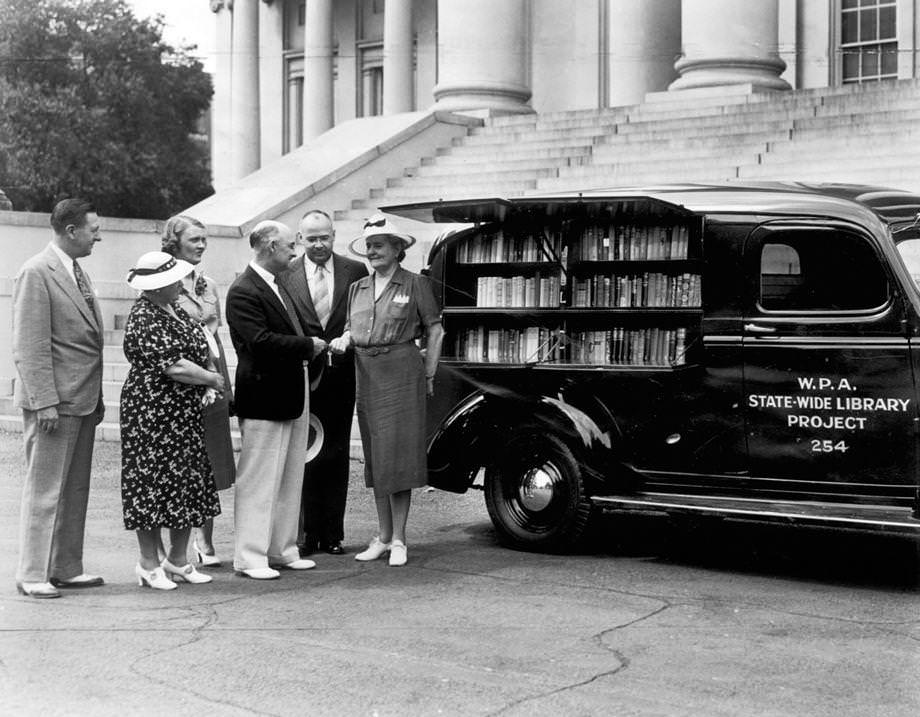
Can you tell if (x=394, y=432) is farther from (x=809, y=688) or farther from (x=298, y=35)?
(x=298, y=35)

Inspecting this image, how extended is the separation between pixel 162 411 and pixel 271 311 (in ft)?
2.78

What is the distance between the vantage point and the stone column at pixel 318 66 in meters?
35.6

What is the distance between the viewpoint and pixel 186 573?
766 centimetres

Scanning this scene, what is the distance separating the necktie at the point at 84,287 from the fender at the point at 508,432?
7.90 feet

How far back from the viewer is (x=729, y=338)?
311 inches

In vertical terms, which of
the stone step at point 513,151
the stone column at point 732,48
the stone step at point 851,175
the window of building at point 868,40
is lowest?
the stone step at point 851,175

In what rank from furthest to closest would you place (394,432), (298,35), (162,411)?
(298,35)
(394,432)
(162,411)

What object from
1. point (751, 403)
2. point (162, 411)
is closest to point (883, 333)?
point (751, 403)

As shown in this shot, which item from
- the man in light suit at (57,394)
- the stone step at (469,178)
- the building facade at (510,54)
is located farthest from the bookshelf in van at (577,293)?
the building facade at (510,54)

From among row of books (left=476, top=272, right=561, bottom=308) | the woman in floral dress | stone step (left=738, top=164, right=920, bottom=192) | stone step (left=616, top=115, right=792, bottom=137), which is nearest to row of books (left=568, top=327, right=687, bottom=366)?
row of books (left=476, top=272, right=561, bottom=308)

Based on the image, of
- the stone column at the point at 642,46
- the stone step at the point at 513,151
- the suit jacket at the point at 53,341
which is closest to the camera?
the suit jacket at the point at 53,341

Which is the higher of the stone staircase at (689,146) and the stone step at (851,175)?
the stone staircase at (689,146)

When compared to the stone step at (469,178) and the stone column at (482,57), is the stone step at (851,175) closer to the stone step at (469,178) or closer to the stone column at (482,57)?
the stone step at (469,178)

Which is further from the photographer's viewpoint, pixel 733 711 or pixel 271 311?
pixel 271 311
